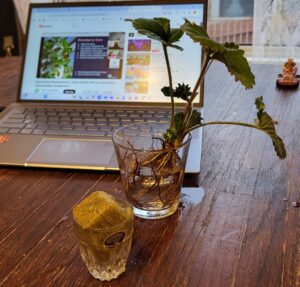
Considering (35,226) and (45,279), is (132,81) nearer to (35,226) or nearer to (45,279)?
(35,226)

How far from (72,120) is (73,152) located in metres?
0.15

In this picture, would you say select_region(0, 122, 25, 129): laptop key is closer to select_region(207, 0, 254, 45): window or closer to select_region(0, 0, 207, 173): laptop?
select_region(0, 0, 207, 173): laptop

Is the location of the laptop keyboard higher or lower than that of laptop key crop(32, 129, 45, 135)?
higher

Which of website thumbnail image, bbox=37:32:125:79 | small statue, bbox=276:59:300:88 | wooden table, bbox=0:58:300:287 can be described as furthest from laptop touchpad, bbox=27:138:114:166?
small statue, bbox=276:59:300:88

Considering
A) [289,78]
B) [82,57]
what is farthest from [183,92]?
[289,78]

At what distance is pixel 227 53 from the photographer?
0.50 meters

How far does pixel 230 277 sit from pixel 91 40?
70cm

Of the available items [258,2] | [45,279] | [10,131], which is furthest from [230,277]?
[258,2]

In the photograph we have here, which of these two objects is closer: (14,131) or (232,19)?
(14,131)

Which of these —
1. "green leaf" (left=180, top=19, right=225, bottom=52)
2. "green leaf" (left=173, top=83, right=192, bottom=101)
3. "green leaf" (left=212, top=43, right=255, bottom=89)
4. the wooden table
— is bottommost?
the wooden table

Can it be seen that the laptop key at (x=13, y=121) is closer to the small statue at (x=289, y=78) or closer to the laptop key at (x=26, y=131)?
the laptop key at (x=26, y=131)

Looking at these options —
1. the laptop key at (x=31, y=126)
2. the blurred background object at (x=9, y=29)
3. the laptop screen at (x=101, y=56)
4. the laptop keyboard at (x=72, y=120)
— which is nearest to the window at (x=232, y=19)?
the blurred background object at (x=9, y=29)

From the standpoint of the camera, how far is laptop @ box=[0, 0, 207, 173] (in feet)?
3.11

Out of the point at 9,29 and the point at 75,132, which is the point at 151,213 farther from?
the point at 9,29
